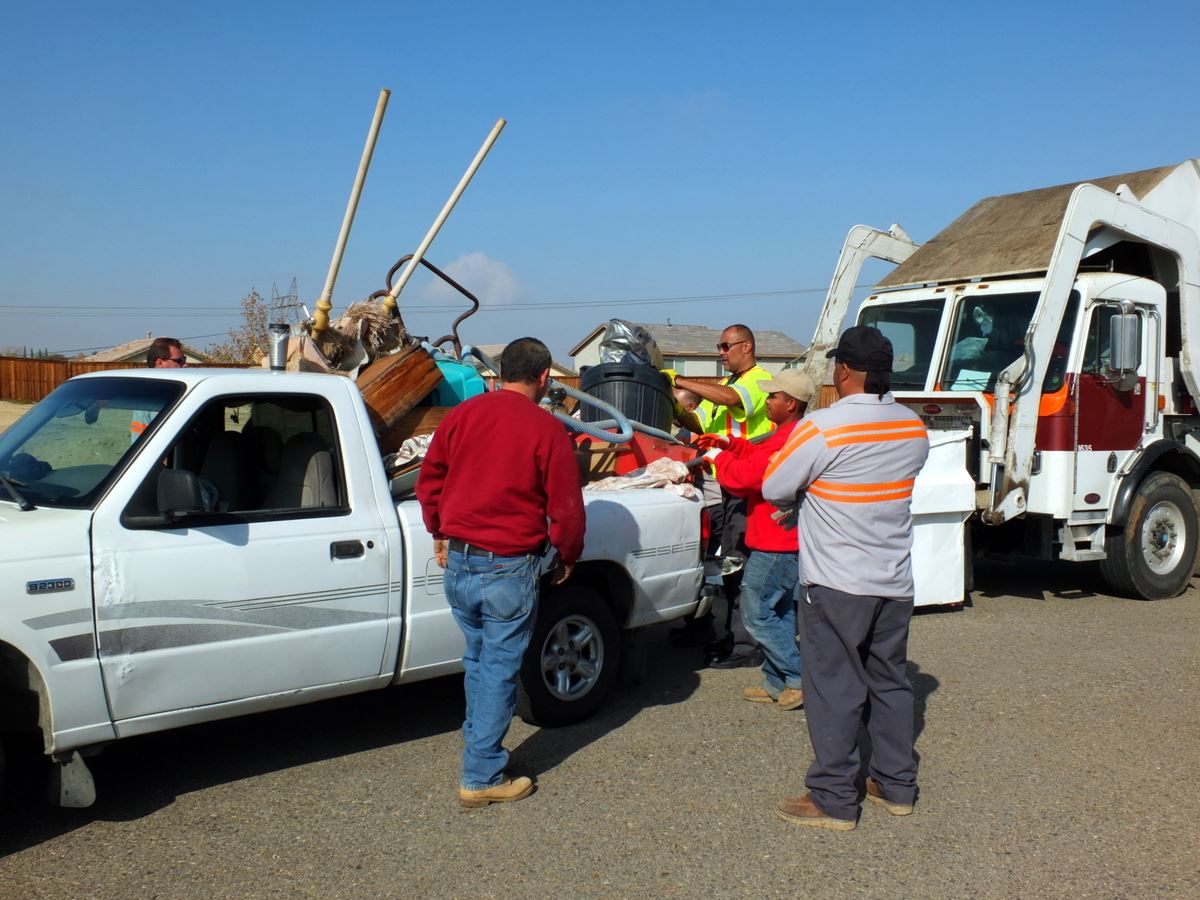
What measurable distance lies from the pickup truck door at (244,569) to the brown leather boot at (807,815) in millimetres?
1871

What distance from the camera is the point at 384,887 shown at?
3852mm

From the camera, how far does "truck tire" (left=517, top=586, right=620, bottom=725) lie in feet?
17.6

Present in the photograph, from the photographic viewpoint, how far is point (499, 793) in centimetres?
458

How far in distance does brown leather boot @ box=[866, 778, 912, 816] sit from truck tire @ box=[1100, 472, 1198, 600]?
5680 mm

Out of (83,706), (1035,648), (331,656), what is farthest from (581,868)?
(1035,648)

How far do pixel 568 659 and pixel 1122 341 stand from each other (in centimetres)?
597

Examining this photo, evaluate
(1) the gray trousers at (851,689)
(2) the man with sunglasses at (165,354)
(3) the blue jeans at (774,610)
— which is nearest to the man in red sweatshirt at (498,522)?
(1) the gray trousers at (851,689)

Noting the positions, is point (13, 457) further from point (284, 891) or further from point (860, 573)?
point (860, 573)

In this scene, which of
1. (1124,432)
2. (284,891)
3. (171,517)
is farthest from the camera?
(1124,432)

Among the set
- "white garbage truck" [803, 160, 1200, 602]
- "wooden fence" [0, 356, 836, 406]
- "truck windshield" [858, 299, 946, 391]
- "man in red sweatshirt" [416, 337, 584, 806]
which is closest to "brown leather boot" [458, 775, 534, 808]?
"man in red sweatshirt" [416, 337, 584, 806]

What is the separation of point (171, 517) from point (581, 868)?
6.84ft

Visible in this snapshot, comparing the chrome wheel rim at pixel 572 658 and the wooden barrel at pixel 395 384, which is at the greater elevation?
the wooden barrel at pixel 395 384

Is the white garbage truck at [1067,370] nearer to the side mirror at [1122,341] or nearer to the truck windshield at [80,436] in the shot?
the side mirror at [1122,341]

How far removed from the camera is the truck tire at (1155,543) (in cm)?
937
